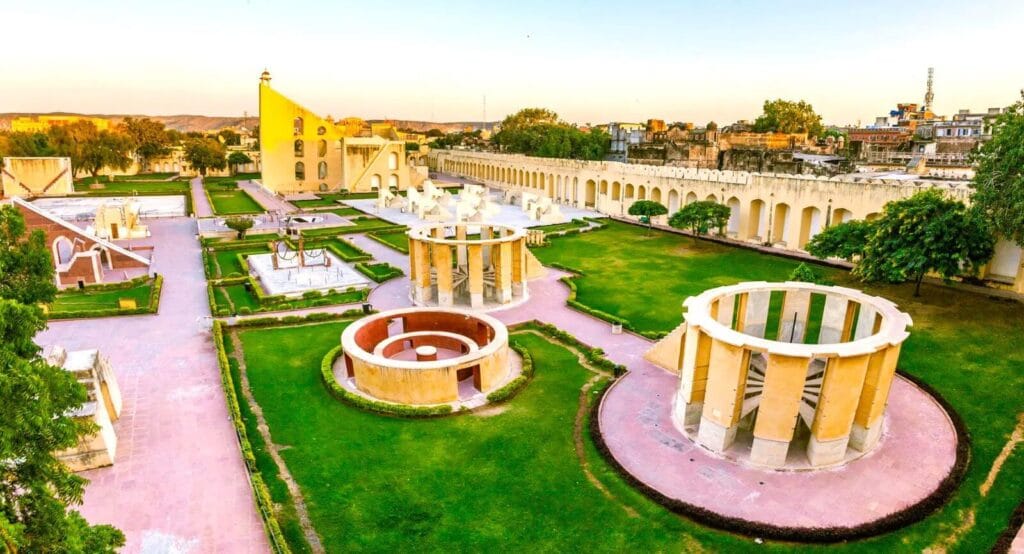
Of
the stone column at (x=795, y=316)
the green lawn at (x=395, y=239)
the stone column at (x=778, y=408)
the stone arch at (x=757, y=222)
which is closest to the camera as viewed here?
the stone column at (x=778, y=408)

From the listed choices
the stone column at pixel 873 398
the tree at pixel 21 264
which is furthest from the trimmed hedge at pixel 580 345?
the tree at pixel 21 264

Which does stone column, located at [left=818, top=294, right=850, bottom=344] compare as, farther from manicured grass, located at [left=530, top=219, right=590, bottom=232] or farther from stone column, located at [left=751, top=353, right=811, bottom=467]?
manicured grass, located at [left=530, top=219, right=590, bottom=232]

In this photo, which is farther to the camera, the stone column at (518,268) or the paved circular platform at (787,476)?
the stone column at (518,268)

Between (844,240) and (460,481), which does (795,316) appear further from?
(460,481)

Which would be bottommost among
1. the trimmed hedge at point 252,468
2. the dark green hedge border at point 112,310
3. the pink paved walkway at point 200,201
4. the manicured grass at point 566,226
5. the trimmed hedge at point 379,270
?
the trimmed hedge at point 252,468

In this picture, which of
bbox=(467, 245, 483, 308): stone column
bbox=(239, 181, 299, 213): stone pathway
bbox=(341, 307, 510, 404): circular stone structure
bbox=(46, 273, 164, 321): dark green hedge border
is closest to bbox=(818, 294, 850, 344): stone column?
bbox=(341, 307, 510, 404): circular stone structure

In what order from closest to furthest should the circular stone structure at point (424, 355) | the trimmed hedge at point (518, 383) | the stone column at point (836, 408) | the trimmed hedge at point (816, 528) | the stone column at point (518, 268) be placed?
the trimmed hedge at point (816, 528)
the stone column at point (836, 408)
the circular stone structure at point (424, 355)
the trimmed hedge at point (518, 383)
the stone column at point (518, 268)

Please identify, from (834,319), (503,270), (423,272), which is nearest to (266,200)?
(423,272)

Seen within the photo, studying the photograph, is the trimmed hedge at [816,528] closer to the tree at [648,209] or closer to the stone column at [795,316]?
the stone column at [795,316]
